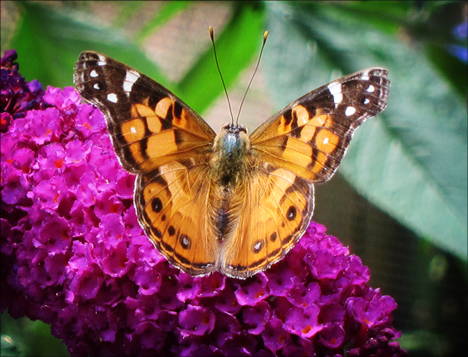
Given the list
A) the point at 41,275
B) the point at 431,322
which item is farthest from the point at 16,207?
the point at 431,322

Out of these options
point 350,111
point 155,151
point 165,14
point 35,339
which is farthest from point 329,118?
point 35,339

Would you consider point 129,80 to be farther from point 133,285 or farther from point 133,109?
point 133,285

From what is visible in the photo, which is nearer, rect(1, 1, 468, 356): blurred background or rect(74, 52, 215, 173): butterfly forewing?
rect(74, 52, 215, 173): butterfly forewing

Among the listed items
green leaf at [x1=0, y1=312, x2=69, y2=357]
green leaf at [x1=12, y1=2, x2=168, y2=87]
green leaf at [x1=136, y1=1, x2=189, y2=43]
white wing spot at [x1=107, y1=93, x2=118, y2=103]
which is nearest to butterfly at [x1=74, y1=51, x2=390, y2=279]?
white wing spot at [x1=107, y1=93, x2=118, y2=103]

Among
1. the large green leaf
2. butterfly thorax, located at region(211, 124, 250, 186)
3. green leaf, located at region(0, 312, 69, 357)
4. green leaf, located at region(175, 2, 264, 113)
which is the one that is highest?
green leaf, located at region(175, 2, 264, 113)

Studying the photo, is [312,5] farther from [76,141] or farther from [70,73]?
[76,141]

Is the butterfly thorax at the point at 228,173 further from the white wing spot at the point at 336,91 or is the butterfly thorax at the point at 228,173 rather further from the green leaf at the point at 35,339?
the green leaf at the point at 35,339

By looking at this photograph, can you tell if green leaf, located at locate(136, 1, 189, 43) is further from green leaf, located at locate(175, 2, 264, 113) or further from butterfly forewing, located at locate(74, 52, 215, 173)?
butterfly forewing, located at locate(74, 52, 215, 173)

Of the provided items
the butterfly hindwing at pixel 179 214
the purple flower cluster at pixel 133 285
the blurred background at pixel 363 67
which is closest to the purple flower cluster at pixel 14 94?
the purple flower cluster at pixel 133 285
